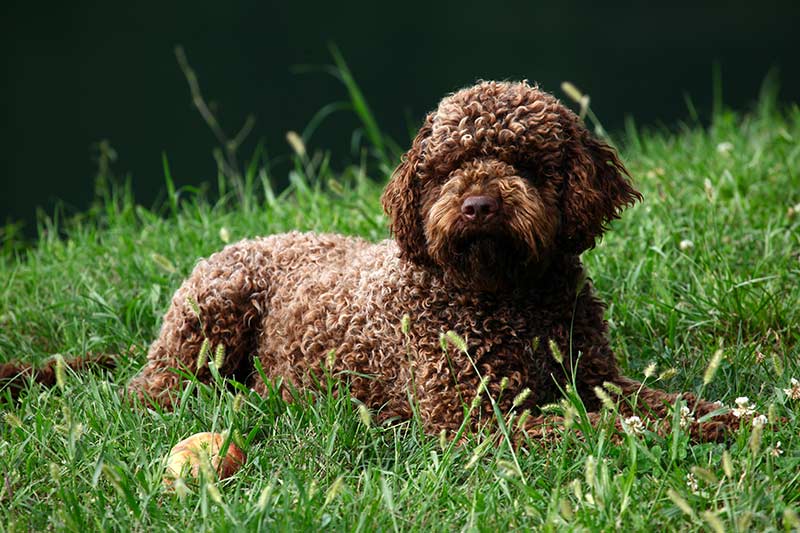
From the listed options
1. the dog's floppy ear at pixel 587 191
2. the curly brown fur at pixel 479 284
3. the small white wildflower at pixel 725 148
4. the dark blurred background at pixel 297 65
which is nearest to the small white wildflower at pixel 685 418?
the curly brown fur at pixel 479 284

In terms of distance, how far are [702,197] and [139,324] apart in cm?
264

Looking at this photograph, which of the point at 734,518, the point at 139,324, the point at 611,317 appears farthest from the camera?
the point at 139,324

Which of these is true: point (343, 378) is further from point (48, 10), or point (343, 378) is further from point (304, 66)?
point (48, 10)

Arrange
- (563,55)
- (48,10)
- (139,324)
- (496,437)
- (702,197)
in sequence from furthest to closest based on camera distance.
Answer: (48,10), (563,55), (702,197), (139,324), (496,437)

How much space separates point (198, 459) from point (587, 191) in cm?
141

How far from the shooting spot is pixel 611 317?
14.1 ft

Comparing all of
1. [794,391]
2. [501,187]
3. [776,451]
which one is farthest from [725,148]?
[776,451]

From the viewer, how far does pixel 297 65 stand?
49.5 ft

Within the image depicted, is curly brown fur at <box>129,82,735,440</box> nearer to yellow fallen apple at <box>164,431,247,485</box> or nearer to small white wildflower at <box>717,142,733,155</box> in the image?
yellow fallen apple at <box>164,431,247,485</box>

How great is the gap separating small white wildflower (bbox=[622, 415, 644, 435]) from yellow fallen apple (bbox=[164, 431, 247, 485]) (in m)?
1.12

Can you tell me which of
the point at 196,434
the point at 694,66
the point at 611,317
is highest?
the point at 196,434

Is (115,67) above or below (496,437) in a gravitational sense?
below

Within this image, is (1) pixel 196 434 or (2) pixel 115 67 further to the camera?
(2) pixel 115 67

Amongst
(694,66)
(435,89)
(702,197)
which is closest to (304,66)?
(435,89)
